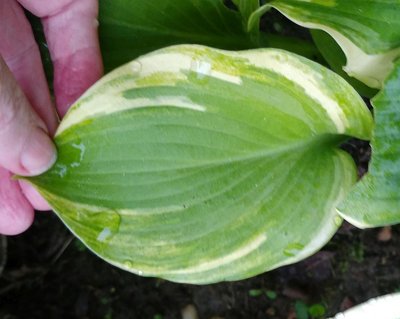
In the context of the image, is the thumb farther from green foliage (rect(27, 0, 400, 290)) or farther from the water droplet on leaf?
the water droplet on leaf

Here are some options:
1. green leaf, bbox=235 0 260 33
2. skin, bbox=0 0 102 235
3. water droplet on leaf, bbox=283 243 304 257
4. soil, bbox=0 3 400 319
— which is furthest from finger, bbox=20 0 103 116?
soil, bbox=0 3 400 319

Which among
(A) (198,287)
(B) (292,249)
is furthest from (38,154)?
(A) (198,287)

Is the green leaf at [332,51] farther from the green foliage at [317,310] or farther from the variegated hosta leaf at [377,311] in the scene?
the green foliage at [317,310]

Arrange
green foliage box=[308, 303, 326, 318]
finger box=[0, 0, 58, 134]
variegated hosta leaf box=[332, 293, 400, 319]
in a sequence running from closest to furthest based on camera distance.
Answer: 1. variegated hosta leaf box=[332, 293, 400, 319]
2. finger box=[0, 0, 58, 134]
3. green foliage box=[308, 303, 326, 318]

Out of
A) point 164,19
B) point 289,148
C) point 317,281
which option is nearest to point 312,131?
point 289,148

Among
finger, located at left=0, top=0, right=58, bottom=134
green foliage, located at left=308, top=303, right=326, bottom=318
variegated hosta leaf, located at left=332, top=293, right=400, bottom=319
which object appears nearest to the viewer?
variegated hosta leaf, located at left=332, top=293, right=400, bottom=319

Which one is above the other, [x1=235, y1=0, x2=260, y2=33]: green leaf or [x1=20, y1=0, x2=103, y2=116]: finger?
[x1=235, y1=0, x2=260, y2=33]: green leaf

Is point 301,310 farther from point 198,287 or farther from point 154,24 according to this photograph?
point 154,24
